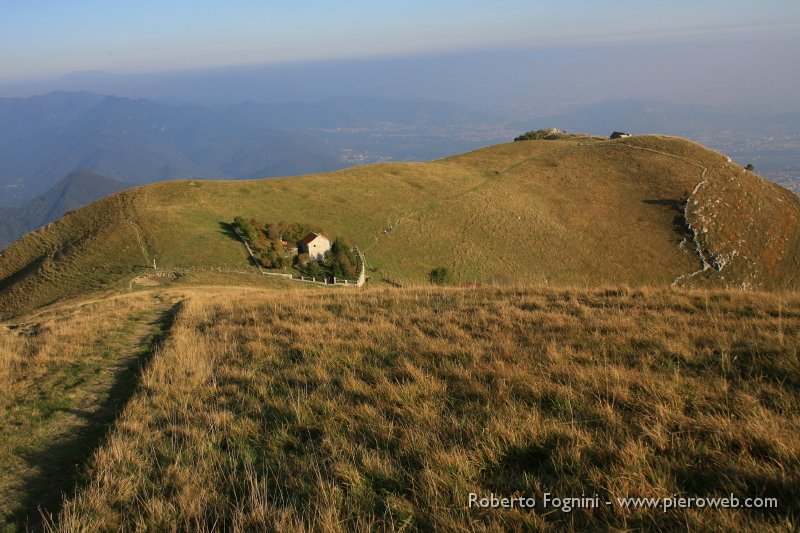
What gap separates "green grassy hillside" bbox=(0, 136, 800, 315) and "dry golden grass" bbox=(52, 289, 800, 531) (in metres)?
29.2

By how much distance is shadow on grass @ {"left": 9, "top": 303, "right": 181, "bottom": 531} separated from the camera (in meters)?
4.22

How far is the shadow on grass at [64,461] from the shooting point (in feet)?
13.9

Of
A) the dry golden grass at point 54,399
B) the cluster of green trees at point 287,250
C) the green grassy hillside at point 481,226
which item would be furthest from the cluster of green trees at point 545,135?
the dry golden grass at point 54,399

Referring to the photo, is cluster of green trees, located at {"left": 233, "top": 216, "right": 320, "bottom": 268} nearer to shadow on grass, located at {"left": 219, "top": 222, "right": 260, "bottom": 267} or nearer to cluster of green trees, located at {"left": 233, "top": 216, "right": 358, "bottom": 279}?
cluster of green trees, located at {"left": 233, "top": 216, "right": 358, "bottom": 279}

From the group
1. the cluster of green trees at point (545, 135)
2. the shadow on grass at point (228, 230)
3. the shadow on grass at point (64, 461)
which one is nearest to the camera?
the shadow on grass at point (64, 461)

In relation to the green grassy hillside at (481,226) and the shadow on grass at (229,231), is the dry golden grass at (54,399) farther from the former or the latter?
the shadow on grass at (229,231)

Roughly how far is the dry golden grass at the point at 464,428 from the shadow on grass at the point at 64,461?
0.33 m

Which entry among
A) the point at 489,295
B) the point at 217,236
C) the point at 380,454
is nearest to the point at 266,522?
the point at 380,454

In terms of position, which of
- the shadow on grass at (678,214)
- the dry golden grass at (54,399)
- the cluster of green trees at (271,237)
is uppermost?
the dry golden grass at (54,399)

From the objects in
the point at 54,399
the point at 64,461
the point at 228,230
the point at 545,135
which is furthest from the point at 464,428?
the point at 545,135

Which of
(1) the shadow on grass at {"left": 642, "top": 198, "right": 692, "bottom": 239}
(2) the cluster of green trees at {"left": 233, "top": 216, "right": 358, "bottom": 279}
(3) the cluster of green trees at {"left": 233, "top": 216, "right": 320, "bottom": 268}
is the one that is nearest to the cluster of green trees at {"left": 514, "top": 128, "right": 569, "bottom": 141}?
Answer: (1) the shadow on grass at {"left": 642, "top": 198, "right": 692, "bottom": 239}

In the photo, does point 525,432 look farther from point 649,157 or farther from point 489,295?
point 649,157

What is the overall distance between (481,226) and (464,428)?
48.9 metres

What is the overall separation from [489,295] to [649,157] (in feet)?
223
